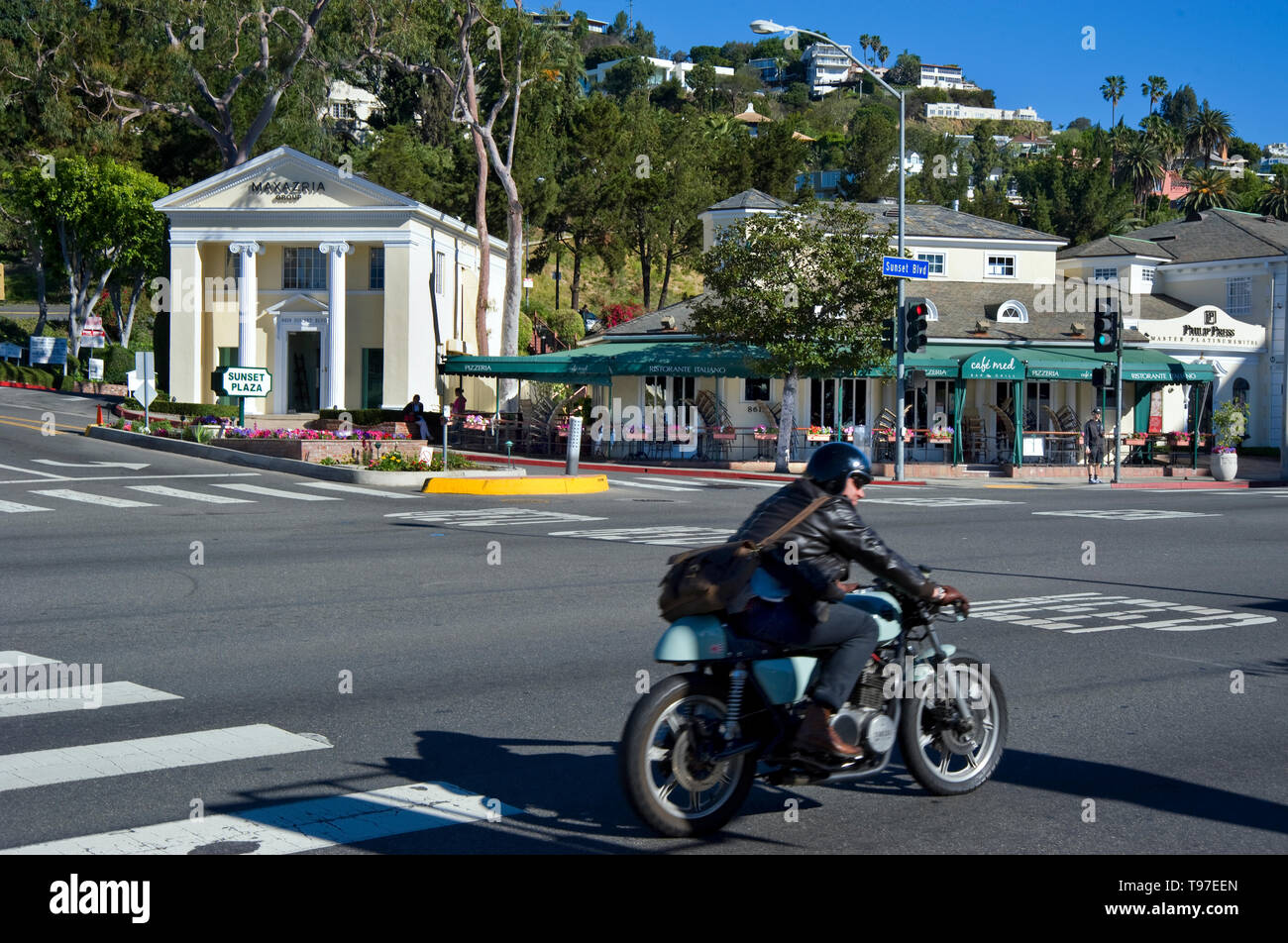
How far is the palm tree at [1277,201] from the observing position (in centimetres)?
8988

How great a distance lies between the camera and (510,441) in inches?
1410

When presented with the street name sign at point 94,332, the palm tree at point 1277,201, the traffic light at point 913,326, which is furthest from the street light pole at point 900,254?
the palm tree at point 1277,201

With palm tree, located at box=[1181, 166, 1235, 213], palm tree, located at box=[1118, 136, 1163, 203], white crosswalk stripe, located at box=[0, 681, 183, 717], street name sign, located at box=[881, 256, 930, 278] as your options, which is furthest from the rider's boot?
palm tree, located at box=[1118, 136, 1163, 203]

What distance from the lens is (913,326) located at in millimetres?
30422

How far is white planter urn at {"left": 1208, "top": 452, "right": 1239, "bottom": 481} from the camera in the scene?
122 feet

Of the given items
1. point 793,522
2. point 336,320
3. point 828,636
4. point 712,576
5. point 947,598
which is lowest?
point 828,636

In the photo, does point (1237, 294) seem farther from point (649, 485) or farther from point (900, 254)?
point (649, 485)

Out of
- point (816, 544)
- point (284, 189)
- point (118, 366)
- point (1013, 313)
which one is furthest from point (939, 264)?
point (816, 544)

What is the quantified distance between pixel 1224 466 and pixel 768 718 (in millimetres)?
35298

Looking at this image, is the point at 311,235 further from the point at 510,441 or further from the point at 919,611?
the point at 919,611

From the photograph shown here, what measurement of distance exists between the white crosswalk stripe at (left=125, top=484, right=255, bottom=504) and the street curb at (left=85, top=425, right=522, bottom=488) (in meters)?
3.71

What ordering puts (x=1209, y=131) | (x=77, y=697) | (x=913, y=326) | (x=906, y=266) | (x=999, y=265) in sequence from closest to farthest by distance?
1. (x=77, y=697)
2. (x=906, y=266)
3. (x=913, y=326)
4. (x=999, y=265)
5. (x=1209, y=131)
